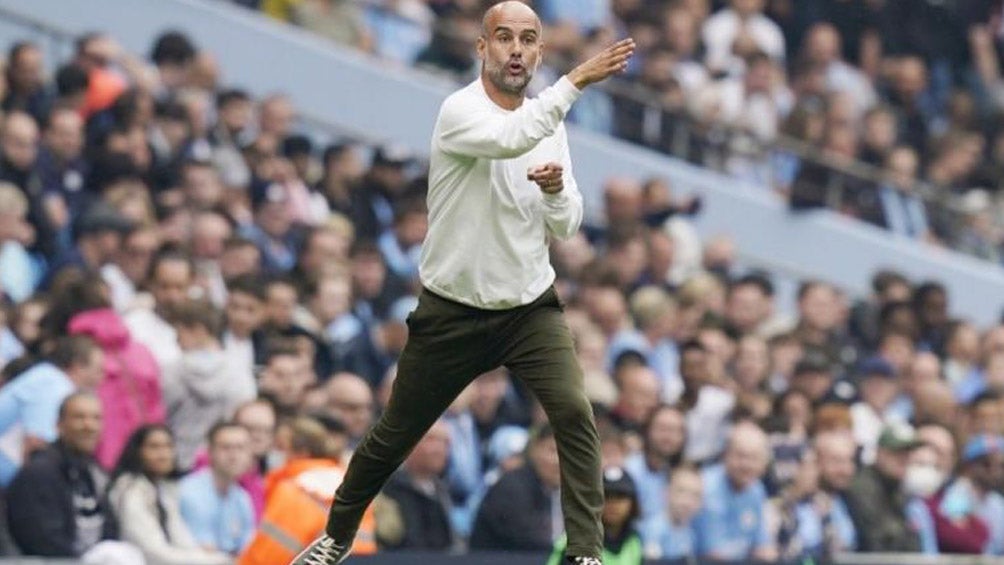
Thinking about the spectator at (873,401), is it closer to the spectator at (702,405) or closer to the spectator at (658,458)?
the spectator at (702,405)

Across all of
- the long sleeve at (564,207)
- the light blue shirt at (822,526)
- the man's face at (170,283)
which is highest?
the long sleeve at (564,207)

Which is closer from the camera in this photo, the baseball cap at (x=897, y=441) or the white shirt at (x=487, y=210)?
the white shirt at (x=487, y=210)

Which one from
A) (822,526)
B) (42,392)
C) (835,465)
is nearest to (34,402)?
(42,392)

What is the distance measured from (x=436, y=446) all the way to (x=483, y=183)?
176 inches

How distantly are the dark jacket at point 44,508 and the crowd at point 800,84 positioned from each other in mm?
7662

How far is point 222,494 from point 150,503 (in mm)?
593

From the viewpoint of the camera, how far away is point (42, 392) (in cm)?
1428

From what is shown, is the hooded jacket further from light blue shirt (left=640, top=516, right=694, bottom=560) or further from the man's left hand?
the man's left hand

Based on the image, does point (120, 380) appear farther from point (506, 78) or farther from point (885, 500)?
point (885, 500)

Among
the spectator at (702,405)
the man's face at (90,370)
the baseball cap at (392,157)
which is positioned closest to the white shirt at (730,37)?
the baseball cap at (392,157)

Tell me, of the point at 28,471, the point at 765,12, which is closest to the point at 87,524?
the point at 28,471

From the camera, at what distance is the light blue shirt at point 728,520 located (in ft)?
54.0

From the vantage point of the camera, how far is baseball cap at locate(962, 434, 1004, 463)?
18109mm

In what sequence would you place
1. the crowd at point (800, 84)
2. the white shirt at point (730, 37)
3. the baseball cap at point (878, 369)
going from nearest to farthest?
the baseball cap at point (878, 369)
the crowd at point (800, 84)
the white shirt at point (730, 37)
